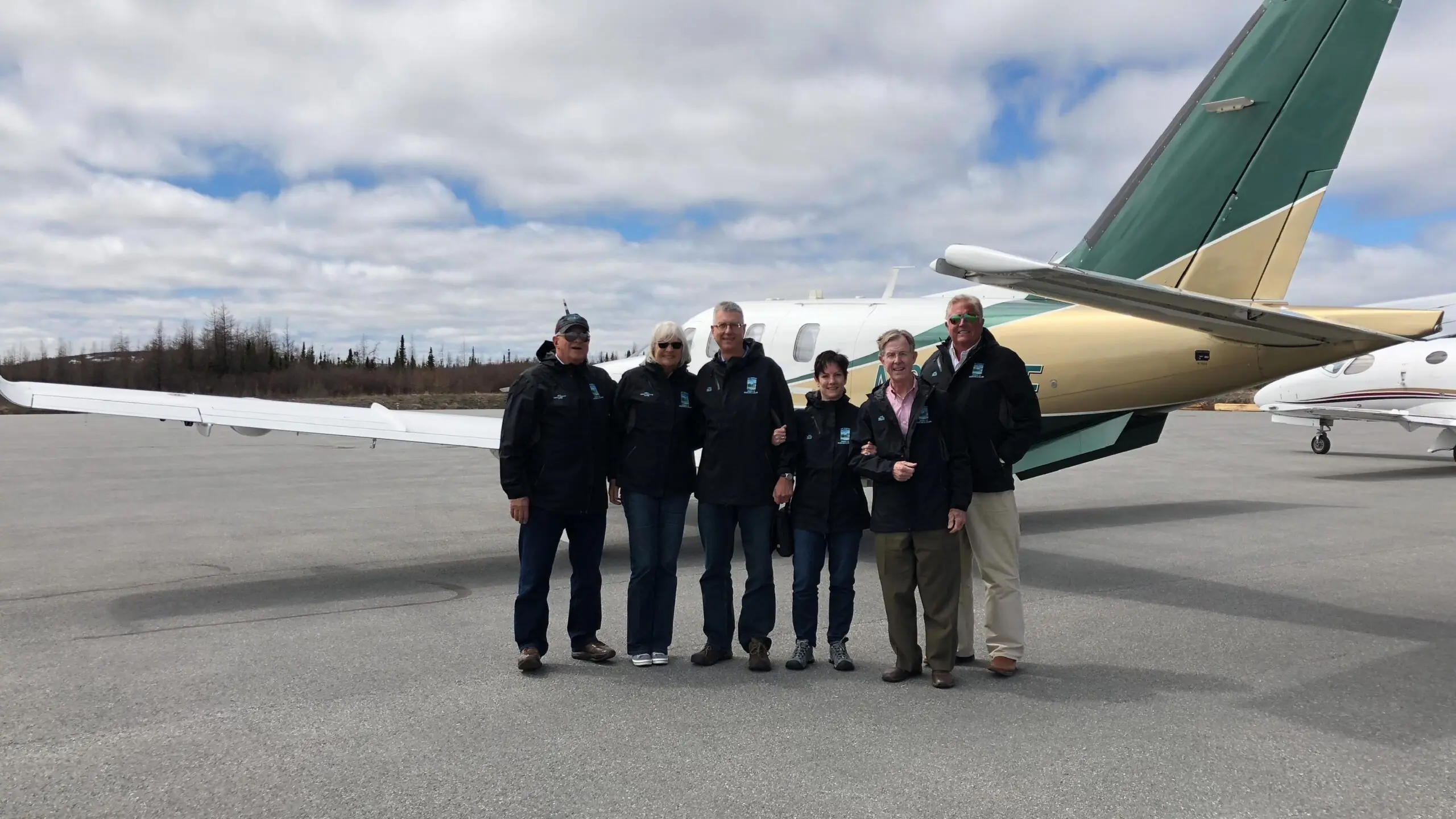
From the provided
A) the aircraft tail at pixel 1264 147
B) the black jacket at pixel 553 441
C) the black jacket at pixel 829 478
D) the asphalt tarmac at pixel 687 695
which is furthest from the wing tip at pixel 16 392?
the aircraft tail at pixel 1264 147

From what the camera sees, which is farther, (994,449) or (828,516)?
(828,516)

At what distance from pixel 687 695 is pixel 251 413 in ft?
17.3

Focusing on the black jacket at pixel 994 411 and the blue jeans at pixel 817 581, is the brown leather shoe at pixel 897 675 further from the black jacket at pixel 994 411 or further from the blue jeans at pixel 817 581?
the black jacket at pixel 994 411

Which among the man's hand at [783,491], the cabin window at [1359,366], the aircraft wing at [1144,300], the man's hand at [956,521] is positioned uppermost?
the cabin window at [1359,366]

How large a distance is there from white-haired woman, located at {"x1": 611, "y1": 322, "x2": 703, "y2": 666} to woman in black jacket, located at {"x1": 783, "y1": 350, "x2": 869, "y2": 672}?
67 centimetres

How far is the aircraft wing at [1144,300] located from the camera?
13.9 ft

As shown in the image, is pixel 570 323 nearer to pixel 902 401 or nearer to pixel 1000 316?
pixel 902 401

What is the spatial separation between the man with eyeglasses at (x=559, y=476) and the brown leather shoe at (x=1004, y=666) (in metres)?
2.09

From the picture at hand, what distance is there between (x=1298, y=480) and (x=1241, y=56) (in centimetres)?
964

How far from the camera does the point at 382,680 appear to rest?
4.85m

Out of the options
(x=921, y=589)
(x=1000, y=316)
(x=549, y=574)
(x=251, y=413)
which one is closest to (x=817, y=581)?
(x=921, y=589)

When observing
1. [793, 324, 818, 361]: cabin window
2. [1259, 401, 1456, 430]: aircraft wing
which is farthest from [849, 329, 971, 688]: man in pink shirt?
[1259, 401, 1456, 430]: aircraft wing

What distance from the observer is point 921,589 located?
4.87 meters

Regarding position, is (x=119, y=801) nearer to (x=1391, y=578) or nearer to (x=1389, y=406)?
(x=1391, y=578)
